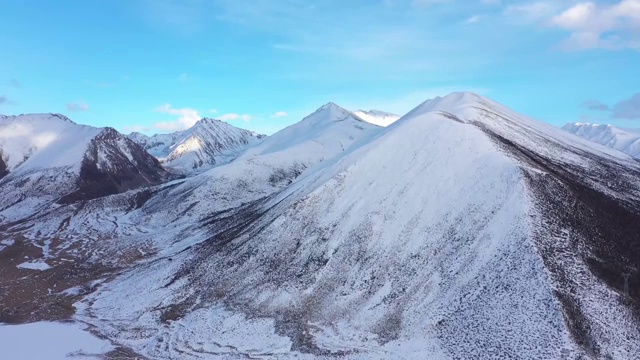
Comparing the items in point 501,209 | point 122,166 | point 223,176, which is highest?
point 122,166

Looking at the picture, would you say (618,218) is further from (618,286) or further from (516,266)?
(516,266)

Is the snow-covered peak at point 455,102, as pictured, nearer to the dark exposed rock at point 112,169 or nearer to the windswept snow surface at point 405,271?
the windswept snow surface at point 405,271

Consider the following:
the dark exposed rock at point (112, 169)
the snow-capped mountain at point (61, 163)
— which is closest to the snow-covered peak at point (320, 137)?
the dark exposed rock at point (112, 169)

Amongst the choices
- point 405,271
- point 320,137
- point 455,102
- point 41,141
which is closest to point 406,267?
point 405,271

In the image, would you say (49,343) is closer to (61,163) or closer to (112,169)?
(61,163)

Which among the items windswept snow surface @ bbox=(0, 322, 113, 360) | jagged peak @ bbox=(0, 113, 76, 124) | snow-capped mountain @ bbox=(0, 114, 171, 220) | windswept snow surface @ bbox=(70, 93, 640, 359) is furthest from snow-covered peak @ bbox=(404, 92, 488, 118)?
jagged peak @ bbox=(0, 113, 76, 124)

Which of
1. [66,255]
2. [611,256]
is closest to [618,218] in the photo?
[611,256]
